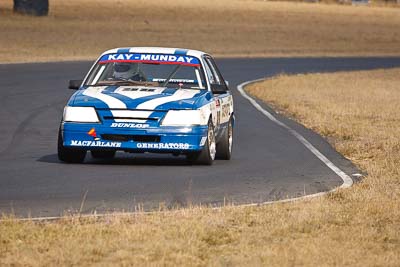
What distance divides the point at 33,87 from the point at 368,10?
6382 centimetres

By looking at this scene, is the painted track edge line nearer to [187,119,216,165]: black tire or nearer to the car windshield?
[187,119,216,165]: black tire

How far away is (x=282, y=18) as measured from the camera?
73.8 meters

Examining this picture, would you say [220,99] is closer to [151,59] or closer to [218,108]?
[218,108]

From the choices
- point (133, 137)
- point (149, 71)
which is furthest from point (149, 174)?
point (149, 71)

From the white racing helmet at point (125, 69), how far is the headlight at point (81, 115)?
1155 millimetres

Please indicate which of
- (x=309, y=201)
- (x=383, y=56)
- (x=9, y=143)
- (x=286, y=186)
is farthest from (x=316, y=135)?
(x=383, y=56)

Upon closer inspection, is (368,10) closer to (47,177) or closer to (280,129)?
(280,129)

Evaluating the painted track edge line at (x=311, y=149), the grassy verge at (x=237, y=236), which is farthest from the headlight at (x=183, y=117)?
the grassy verge at (x=237, y=236)

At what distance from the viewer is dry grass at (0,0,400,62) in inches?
1991

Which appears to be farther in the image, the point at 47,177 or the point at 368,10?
the point at 368,10

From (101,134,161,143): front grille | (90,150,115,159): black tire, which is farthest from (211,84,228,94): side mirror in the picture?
(90,150,115,159): black tire

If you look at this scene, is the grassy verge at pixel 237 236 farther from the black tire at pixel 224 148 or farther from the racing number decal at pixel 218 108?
the black tire at pixel 224 148

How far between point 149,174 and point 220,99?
6.95 feet

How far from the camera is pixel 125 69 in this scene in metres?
15.1
